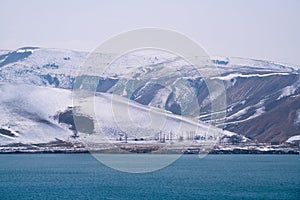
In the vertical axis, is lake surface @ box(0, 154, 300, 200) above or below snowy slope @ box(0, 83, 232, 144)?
below

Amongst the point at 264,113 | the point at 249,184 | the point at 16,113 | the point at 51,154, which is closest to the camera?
the point at 249,184

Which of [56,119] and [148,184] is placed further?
[56,119]

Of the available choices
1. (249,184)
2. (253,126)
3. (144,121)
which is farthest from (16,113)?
(249,184)

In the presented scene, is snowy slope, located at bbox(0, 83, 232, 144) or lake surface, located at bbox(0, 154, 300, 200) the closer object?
lake surface, located at bbox(0, 154, 300, 200)

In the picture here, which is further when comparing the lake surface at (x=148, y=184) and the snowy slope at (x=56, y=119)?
the snowy slope at (x=56, y=119)

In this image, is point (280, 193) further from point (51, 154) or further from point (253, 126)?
point (253, 126)

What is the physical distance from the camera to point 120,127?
137750 mm

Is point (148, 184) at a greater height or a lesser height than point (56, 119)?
lesser

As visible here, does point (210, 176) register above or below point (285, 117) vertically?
below

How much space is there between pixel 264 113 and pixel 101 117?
194 ft

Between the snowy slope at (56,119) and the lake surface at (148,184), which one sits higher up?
the snowy slope at (56,119)

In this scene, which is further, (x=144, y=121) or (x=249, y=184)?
(x=144, y=121)

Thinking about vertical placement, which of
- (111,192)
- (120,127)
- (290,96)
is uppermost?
(290,96)

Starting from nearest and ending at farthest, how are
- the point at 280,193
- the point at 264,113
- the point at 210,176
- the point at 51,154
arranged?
the point at 280,193 → the point at 210,176 → the point at 51,154 → the point at 264,113
